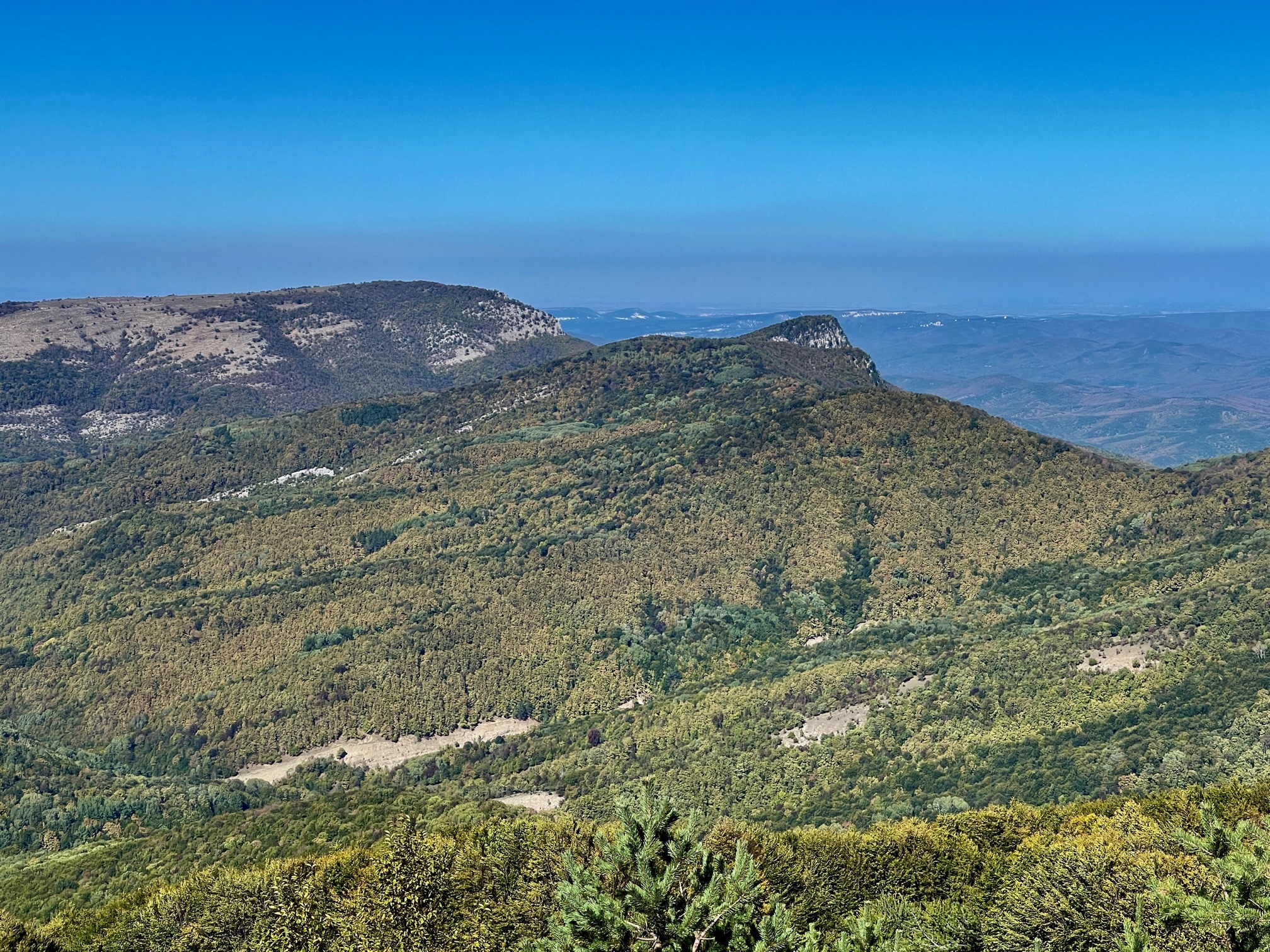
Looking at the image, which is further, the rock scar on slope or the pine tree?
the rock scar on slope

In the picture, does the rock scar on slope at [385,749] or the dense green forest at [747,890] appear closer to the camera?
the dense green forest at [747,890]

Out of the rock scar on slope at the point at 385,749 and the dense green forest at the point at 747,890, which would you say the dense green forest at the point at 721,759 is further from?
the rock scar on slope at the point at 385,749

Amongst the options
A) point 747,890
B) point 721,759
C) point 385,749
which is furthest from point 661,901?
point 385,749

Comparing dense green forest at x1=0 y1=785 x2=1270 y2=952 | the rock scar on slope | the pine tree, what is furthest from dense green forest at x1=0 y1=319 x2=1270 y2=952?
the rock scar on slope

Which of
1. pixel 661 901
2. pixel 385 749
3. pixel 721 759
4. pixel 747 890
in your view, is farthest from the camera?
pixel 385 749

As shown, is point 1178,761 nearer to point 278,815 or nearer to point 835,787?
point 835,787

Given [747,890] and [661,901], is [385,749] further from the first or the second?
[747,890]

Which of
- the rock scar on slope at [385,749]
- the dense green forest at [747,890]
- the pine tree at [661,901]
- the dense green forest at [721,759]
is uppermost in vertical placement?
the pine tree at [661,901]

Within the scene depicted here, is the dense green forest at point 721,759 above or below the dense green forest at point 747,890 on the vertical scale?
below

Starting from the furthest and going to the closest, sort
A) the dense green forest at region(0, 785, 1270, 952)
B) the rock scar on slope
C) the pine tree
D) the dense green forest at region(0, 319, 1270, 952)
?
the rock scar on slope
the dense green forest at region(0, 319, 1270, 952)
the dense green forest at region(0, 785, 1270, 952)
the pine tree

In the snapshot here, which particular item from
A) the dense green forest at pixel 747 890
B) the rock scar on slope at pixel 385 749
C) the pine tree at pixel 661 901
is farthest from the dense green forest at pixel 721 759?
the rock scar on slope at pixel 385 749

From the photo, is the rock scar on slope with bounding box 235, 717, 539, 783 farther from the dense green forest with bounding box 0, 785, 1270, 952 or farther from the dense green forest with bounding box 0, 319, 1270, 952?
the dense green forest with bounding box 0, 785, 1270, 952
